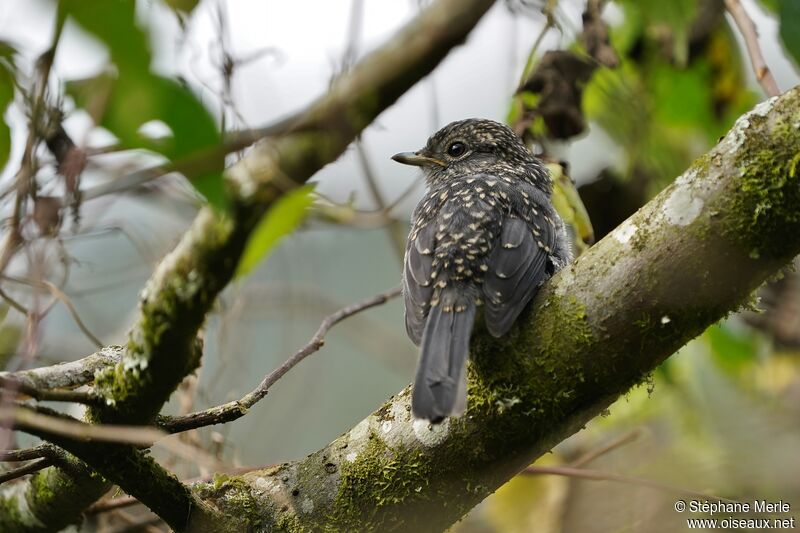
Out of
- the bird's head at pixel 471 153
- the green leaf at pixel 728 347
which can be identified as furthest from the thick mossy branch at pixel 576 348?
the green leaf at pixel 728 347

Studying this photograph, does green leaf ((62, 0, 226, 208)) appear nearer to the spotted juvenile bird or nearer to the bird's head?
the spotted juvenile bird

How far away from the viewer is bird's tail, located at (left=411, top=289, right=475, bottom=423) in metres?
2.28

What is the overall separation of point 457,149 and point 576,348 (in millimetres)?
2135

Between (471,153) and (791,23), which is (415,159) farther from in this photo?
(791,23)

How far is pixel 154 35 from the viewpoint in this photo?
118 centimetres

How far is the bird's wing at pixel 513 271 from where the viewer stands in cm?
254

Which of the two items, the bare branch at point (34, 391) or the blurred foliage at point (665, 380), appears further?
the blurred foliage at point (665, 380)

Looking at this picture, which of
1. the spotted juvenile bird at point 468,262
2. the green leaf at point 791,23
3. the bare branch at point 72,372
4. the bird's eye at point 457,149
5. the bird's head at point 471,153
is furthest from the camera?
the bird's eye at point 457,149

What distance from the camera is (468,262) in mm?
2973

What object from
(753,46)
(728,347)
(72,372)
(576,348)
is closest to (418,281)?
(576,348)

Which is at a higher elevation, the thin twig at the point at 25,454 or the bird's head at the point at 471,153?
the bird's head at the point at 471,153

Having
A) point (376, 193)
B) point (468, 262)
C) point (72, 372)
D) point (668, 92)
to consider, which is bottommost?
point (72, 372)

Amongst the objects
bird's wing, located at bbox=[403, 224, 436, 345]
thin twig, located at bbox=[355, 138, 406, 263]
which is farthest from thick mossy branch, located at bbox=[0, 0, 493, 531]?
thin twig, located at bbox=[355, 138, 406, 263]

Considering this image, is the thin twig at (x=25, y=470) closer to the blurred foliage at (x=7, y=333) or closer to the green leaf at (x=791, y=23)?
the blurred foliage at (x=7, y=333)
